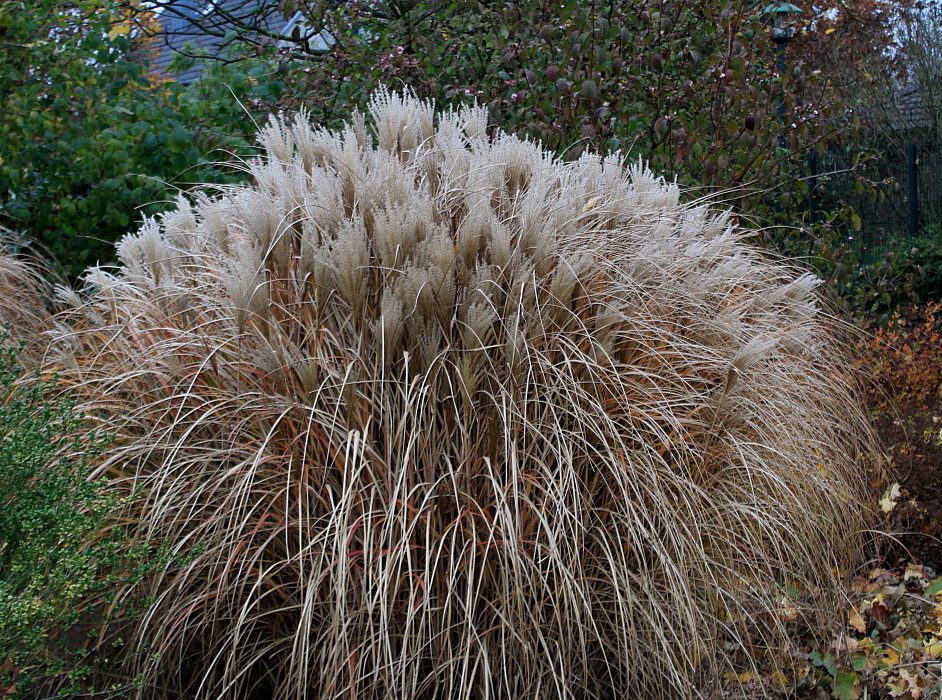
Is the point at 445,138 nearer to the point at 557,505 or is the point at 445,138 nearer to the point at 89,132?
the point at 557,505

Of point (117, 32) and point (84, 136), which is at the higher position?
point (117, 32)

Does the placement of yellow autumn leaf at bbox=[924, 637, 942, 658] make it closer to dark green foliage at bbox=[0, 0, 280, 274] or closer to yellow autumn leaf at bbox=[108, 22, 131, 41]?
dark green foliage at bbox=[0, 0, 280, 274]

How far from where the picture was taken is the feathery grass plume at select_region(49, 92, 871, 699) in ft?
7.91

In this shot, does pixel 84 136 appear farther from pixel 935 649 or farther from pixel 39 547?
pixel 935 649

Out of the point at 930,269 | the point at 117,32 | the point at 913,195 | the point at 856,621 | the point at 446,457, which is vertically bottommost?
the point at 930,269

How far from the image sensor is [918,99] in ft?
51.0

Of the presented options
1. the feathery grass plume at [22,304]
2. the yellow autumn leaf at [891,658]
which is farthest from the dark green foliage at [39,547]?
the yellow autumn leaf at [891,658]

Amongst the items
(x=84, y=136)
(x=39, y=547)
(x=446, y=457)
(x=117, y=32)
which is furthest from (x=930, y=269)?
(x=39, y=547)

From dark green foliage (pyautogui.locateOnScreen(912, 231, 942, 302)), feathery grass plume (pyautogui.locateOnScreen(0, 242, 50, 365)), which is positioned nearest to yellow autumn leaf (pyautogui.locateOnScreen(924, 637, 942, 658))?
feathery grass plume (pyautogui.locateOnScreen(0, 242, 50, 365))

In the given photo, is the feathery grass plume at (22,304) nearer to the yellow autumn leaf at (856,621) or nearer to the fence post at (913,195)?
the yellow autumn leaf at (856,621)

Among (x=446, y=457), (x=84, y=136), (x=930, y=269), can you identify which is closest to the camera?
(x=446, y=457)

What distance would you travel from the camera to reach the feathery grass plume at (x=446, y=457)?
7.91 feet

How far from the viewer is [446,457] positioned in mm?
2516

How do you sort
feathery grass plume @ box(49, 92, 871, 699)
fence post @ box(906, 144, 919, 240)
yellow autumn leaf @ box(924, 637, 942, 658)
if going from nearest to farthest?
1. feathery grass plume @ box(49, 92, 871, 699)
2. yellow autumn leaf @ box(924, 637, 942, 658)
3. fence post @ box(906, 144, 919, 240)
